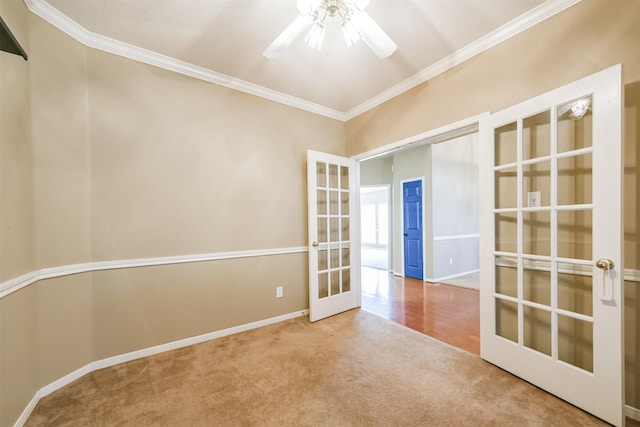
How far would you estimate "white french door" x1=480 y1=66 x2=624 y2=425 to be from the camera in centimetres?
142

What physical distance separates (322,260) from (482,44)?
263cm

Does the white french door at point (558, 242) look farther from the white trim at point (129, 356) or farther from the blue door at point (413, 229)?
the blue door at point (413, 229)

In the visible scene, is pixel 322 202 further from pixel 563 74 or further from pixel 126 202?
pixel 563 74

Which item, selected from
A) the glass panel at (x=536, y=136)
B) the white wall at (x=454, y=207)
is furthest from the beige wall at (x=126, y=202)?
the white wall at (x=454, y=207)

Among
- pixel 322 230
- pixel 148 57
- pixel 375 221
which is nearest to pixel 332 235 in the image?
pixel 322 230

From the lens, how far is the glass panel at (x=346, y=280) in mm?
3328

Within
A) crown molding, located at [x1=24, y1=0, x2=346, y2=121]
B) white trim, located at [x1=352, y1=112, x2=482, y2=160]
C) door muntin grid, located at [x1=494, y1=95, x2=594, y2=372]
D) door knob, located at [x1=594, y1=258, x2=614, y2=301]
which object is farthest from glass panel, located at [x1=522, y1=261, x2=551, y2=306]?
crown molding, located at [x1=24, y1=0, x2=346, y2=121]

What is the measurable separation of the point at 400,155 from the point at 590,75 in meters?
3.83

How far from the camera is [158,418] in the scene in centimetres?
154

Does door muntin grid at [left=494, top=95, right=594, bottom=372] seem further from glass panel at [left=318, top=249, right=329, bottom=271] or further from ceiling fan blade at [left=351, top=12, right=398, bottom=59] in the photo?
glass panel at [left=318, top=249, right=329, bottom=271]

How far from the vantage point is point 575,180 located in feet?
5.32

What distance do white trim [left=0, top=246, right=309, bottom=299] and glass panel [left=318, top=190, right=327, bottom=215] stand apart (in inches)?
22.7

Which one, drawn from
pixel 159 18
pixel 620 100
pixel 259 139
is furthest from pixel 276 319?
pixel 620 100

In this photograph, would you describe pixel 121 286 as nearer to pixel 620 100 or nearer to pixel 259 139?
pixel 259 139
